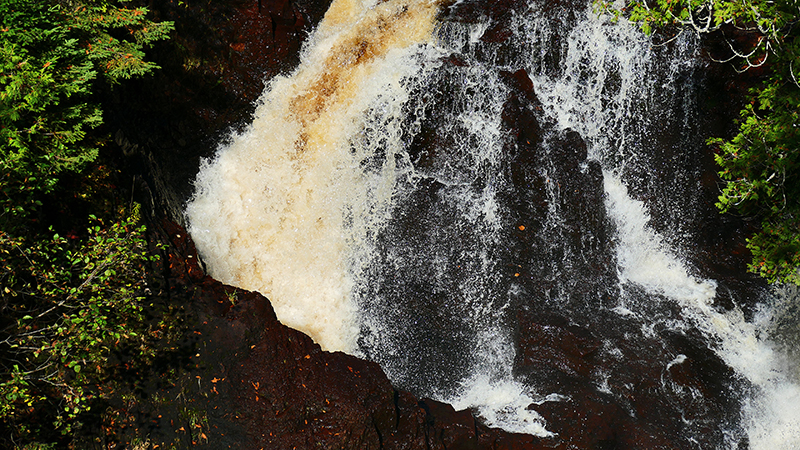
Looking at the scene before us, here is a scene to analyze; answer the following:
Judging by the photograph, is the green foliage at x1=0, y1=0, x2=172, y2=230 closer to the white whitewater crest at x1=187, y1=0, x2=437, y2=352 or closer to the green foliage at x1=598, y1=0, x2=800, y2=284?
the white whitewater crest at x1=187, y1=0, x2=437, y2=352

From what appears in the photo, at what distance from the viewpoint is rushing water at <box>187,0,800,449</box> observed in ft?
30.6

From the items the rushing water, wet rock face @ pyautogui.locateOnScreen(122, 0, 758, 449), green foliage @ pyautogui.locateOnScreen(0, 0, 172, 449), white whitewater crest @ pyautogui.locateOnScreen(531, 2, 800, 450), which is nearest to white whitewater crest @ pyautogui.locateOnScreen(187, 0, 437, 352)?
the rushing water

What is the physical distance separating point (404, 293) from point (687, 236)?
18.6 ft

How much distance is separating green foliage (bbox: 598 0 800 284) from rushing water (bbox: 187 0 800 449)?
1818 millimetres

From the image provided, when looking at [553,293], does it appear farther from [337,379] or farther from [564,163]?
[337,379]

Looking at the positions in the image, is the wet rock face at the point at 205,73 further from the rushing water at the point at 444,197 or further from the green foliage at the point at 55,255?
the green foliage at the point at 55,255

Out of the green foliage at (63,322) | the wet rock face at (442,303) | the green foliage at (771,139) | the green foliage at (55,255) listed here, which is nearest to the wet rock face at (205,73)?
the wet rock face at (442,303)

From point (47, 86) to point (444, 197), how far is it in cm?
623

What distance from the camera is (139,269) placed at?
24.0ft

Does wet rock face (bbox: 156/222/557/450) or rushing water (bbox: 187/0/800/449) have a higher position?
rushing water (bbox: 187/0/800/449)

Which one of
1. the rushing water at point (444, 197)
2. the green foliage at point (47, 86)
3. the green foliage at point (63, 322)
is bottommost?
the green foliage at point (63, 322)

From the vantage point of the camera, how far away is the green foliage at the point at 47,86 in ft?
18.6

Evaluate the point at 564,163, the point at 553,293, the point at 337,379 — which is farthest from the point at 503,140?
the point at 337,379

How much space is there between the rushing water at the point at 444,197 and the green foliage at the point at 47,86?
8.49 ft
